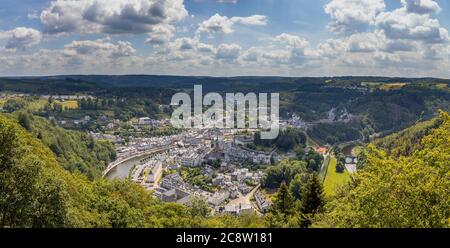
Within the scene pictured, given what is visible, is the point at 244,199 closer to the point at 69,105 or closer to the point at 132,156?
the point at 132,156

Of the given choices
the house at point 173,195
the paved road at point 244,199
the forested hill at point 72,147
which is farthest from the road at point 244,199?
the forested hill at point 72,147

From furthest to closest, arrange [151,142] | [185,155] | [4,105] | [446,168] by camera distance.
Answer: [4,105] → [151,142] → [185,155] → [446,168]

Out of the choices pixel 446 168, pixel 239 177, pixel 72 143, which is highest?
pixel 446 168

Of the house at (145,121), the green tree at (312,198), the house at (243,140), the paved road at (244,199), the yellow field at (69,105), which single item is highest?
the green tree at (312,198)

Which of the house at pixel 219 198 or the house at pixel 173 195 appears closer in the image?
the house at pixel 219 198

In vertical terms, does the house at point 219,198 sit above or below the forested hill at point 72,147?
below

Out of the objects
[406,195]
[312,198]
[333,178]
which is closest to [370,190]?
[406,195]

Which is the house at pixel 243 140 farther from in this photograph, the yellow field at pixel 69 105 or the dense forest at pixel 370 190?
the dense forest at pixel 370 190

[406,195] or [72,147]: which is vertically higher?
[406,195]
